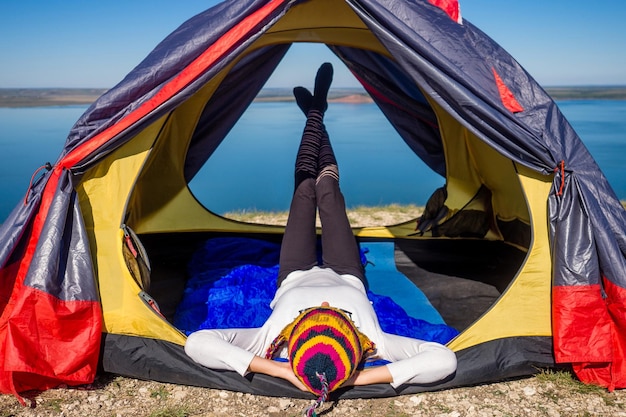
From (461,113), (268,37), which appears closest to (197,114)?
(268,37)

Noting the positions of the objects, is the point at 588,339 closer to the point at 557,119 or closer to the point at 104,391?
the point at 557,119

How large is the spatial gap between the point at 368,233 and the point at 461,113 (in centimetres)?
204

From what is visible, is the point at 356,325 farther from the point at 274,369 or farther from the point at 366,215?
the point at 366,215

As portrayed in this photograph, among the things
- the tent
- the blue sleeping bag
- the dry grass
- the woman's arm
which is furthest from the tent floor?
the dry grass

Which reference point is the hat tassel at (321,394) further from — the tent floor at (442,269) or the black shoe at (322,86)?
the black shoe at (322,86)

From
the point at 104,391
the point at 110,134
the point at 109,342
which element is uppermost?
the point at 110,134

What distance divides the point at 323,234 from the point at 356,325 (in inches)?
31.1

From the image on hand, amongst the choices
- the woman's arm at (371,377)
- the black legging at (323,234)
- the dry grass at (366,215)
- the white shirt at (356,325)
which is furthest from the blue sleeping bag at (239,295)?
the dry grass at (366,215)

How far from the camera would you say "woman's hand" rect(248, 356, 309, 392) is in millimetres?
2336

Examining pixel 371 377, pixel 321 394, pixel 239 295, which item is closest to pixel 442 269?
pixel 239 295

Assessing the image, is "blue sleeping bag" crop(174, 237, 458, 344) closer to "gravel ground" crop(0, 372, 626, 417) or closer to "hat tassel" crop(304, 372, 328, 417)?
"gravel ground" crop(0, 372, 626, 417)

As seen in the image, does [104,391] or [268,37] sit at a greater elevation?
[268,37]

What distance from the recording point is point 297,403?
2.46 m

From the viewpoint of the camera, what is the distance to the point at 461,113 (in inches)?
101
